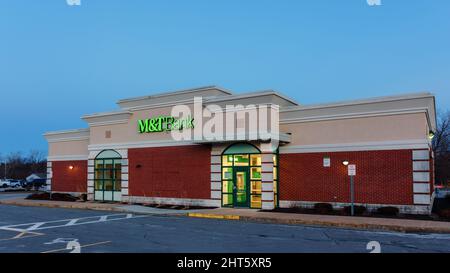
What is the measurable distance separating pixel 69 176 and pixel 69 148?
2.25 meters

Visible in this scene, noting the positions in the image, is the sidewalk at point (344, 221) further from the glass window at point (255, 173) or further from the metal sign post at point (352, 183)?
the glass window at point (255, 173)

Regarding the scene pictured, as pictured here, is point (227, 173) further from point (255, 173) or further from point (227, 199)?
point (255, 173)

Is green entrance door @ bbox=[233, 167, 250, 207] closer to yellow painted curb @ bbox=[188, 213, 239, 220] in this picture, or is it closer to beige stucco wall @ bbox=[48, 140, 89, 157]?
yellow painted curb @ bbox=[188, 213, 239, 220]

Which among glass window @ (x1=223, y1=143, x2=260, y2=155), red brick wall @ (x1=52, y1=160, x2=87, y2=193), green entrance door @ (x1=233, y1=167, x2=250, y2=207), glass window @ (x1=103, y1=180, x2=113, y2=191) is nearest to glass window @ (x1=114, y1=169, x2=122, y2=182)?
glass window @ (x1=103, y1=180, x2=113, y2=191)

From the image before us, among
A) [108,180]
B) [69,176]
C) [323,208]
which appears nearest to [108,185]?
[108,180]

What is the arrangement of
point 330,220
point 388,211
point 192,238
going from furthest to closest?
1. point 388,211
2. point 330,220
3. point 192,238

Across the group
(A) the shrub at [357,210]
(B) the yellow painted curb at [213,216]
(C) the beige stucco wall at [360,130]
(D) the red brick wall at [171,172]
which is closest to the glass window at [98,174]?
(D) the red brick wall at [171,172]

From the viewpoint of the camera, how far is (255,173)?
864 inches

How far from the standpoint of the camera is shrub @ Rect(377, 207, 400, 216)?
18188 millimetres

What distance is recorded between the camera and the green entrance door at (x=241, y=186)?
22142 millimetres

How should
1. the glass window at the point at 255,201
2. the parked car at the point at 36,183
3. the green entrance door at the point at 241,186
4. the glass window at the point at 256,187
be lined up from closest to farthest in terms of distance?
the glass window at the point at 255,201 → the glass window at the point at 256,187 → the green entrance door at the point at 241,186 → the parked car at the point at 36,183

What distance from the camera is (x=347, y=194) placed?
20.0m

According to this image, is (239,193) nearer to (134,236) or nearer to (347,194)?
(347,194)

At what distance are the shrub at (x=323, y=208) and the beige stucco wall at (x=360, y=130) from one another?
10.3ft
